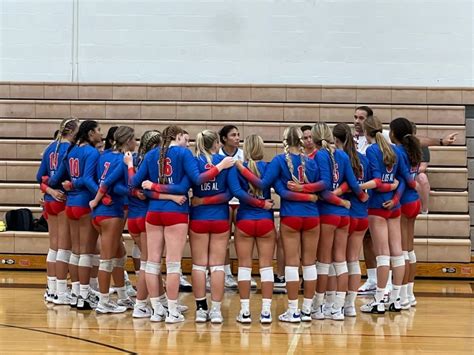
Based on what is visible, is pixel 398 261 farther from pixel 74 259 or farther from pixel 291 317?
pixel 74 259

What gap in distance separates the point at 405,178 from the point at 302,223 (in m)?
1.26

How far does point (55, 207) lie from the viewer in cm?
870

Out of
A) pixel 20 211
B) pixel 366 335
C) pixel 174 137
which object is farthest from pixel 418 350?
pixel 20 211

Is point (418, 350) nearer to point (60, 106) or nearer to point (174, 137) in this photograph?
point (174, 137)

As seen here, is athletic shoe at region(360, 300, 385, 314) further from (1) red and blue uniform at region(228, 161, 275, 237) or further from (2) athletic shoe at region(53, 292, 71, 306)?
(2) athletic shoe at region(53, 292, 71, 306)

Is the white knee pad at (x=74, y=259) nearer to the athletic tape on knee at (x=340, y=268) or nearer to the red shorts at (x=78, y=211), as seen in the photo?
the red shorts at (x=78, y=211)

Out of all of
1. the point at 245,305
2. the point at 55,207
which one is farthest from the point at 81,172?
the point at 245,305

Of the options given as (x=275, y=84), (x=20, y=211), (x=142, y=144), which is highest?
(x=275, y=84)

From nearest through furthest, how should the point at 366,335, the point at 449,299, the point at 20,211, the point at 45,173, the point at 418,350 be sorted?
the point at 418,350 → the point at 366,335 → the point at 45,173 → the point at 449,299 → the point at 20,211

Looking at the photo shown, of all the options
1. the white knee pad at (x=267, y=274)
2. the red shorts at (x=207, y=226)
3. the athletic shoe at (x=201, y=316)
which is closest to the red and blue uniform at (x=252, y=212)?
the red shorts at (x=207, y=226)

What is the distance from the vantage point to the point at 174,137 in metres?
7.67

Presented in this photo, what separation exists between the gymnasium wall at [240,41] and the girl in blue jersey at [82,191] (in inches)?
222

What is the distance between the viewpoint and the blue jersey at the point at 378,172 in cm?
823

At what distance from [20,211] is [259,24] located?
4.69m
